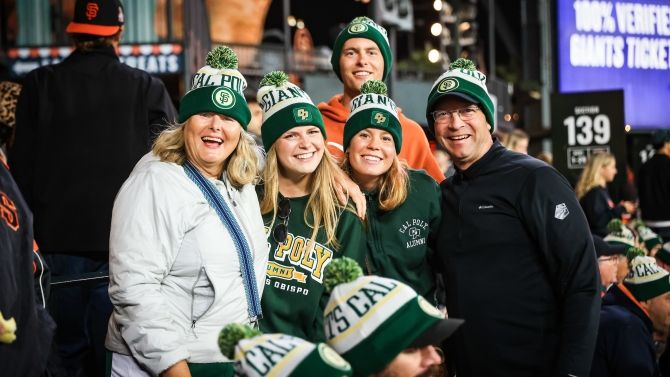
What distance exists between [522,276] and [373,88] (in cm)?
133

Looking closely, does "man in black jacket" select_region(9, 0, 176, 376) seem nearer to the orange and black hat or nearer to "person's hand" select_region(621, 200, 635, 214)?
the orange and black hat

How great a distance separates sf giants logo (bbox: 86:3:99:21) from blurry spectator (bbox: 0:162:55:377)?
7.20 feet

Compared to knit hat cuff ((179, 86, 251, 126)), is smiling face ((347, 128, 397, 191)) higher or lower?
lower

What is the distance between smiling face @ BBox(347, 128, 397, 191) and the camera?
16.4ft

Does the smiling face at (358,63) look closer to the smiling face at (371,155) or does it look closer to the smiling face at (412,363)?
the smiling face at (371,155)

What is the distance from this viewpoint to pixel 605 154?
1235 cm

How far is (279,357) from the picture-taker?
2.90 metres

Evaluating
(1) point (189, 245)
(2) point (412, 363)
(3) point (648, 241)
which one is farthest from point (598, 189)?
(2) point (412, 363)

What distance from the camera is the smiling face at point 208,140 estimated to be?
441 cm

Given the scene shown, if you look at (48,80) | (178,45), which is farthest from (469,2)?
(48,80)

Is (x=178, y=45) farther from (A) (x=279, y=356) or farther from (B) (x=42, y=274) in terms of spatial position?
(A) (x=279, y=356)

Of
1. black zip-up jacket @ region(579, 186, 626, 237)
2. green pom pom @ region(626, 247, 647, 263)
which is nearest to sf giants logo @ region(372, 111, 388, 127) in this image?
green pom pom @ region(626, 247, 647, 263)

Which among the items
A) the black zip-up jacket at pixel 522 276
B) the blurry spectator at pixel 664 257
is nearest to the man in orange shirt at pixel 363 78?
the black zip-up jacket at pixel 522 276

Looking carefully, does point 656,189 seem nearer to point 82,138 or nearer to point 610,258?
point 610,258
